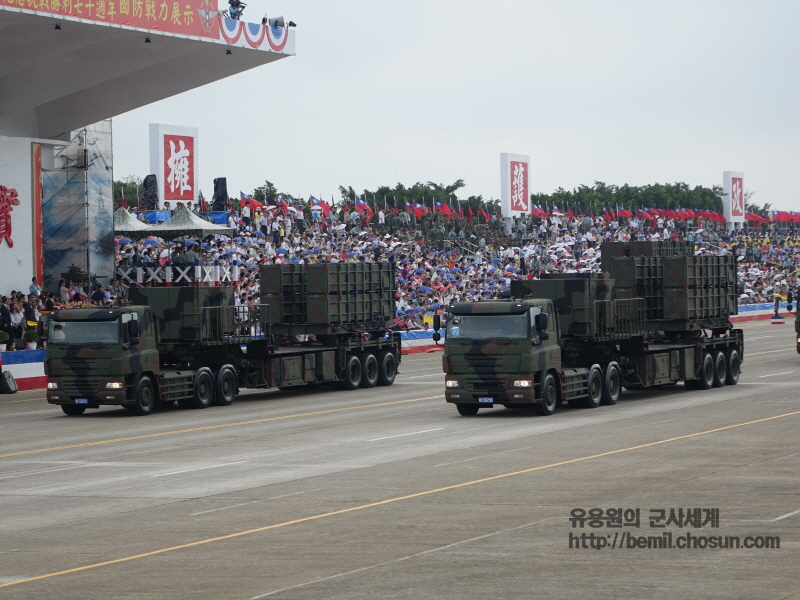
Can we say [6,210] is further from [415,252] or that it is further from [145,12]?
[415,252]

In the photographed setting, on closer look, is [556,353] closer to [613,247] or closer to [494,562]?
[613,247]

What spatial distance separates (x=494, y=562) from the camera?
35.2ft

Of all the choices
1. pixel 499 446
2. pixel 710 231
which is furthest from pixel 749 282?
pixel 499 446

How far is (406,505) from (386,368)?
2039 centimetres

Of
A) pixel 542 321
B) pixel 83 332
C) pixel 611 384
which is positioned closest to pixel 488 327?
pixel 542 321

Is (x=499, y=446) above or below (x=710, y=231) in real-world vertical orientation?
below

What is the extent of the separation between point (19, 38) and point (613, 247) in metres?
18.9

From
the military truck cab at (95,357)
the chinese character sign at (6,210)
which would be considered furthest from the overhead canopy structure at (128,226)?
the military truck cab at (95,357)

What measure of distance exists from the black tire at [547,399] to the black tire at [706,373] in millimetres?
6637

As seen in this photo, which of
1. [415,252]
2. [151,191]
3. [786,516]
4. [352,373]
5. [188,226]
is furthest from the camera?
[415,252]

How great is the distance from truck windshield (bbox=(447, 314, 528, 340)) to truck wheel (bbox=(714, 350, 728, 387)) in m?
8.90

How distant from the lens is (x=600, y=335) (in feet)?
89.1

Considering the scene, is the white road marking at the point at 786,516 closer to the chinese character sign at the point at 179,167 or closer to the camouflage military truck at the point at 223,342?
the camouflage military truck at the point at 223,342

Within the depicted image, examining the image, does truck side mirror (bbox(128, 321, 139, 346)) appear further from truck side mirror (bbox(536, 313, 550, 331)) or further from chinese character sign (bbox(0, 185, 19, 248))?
chinese character sign (bbox(0, 185, 19, 248))
